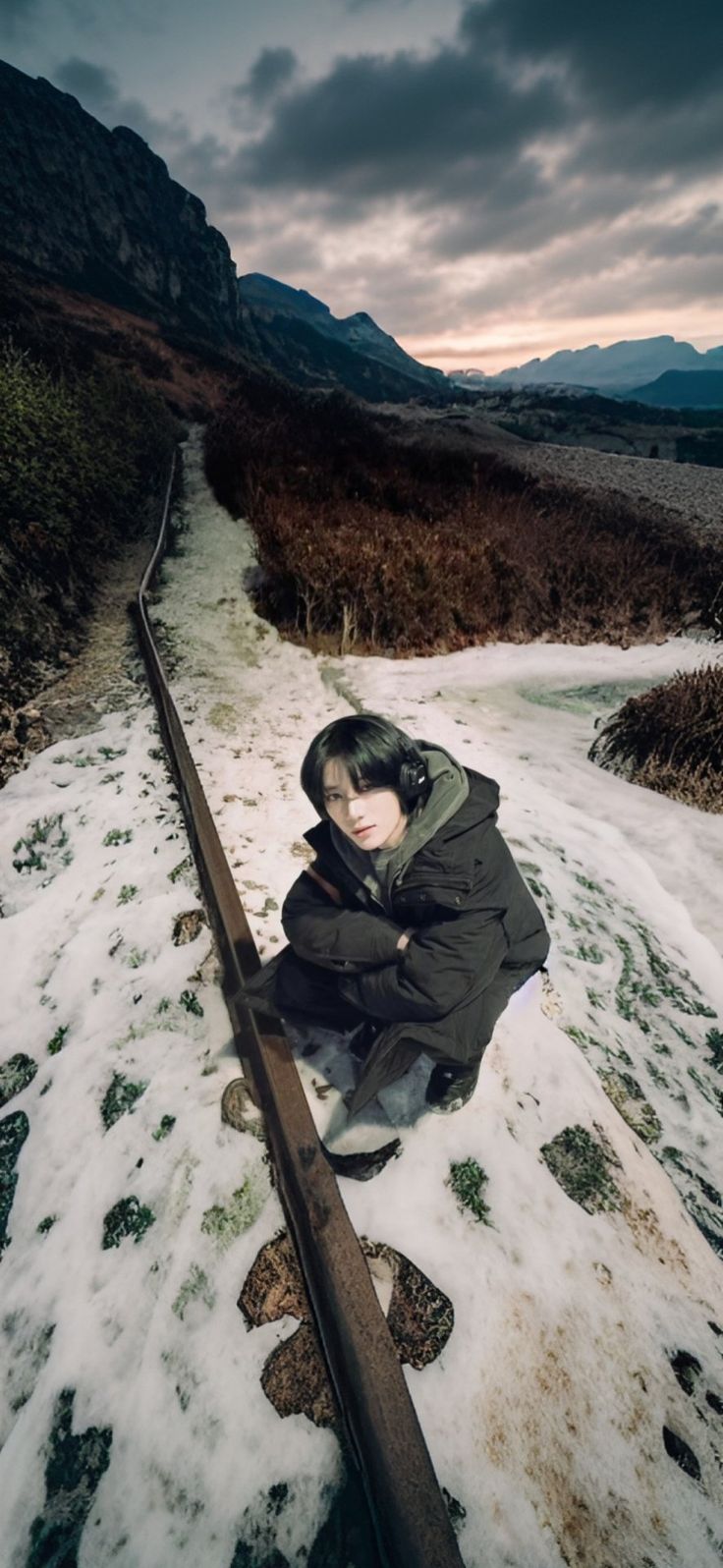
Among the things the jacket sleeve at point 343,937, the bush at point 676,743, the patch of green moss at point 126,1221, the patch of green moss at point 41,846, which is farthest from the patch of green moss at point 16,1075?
the bush at point 676,743

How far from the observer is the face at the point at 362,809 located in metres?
1.74

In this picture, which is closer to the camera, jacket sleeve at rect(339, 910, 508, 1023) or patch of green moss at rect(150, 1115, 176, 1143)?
jacket sleeve at rect(339, 910, 508, 1023)

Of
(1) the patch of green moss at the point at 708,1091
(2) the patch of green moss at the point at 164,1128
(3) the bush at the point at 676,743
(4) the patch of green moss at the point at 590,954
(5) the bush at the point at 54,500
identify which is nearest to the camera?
(2) the patch of green moss at the point at 164,1128

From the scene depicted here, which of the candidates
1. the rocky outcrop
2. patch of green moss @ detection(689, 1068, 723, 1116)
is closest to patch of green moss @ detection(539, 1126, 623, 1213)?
patch of green moss @ detection(689, 1068, 723, 1116)

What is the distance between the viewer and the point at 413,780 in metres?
1.75

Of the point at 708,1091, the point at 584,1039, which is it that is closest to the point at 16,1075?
the point at 584,1039

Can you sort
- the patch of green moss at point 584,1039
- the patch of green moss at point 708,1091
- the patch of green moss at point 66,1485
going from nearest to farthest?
the patch of green moss at point 66,1485, the patch of green moss at point 708,1091, the patch of green moss at point 584,1039

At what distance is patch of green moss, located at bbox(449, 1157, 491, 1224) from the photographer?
1.89 meters

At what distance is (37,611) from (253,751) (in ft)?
10.2

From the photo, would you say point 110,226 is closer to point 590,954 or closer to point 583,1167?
point 590,954

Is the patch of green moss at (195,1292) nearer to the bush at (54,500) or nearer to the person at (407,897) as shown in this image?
the person at (407,897)

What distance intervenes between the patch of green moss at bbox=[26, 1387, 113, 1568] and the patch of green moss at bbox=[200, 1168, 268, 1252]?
457 millimetres

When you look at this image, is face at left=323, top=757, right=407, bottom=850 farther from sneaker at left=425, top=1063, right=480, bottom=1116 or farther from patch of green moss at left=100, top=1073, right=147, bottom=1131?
patch of green moss at left=100, top=1073, right=147, bottom=1131

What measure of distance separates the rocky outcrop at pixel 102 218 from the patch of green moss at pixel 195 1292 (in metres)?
41.2
